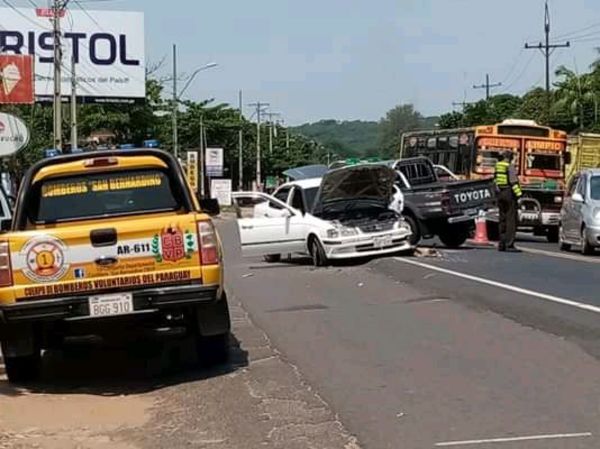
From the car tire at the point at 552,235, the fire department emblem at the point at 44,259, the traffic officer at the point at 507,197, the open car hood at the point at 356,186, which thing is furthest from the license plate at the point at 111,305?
the car tire at the point at 552,235

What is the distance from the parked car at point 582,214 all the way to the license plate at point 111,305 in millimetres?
14195

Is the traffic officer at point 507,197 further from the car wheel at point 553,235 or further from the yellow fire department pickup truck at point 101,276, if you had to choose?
the yellow fire department pickup truck at point 101,276

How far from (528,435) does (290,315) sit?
7.38 meters

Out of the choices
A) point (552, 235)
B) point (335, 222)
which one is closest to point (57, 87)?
point (552, 235)

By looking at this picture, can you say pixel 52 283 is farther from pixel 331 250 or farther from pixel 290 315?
pixel 331 250

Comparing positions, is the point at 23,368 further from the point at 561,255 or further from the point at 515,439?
the point at 561,255

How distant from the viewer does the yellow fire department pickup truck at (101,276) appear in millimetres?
9609

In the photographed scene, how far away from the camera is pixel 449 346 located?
11.2 m

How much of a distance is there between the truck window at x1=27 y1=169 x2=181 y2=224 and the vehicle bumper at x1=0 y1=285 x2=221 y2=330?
1.03m

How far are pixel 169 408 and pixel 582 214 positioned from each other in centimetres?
1498

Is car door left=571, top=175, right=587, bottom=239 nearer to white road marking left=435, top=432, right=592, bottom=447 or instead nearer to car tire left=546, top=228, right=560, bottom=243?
car tire left=546, top=228, right=560, bottom=243

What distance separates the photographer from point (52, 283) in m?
9.62

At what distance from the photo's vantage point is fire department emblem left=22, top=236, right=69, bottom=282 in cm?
959

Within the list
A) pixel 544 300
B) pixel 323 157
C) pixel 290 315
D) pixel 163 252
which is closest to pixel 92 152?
pixel 163 252
